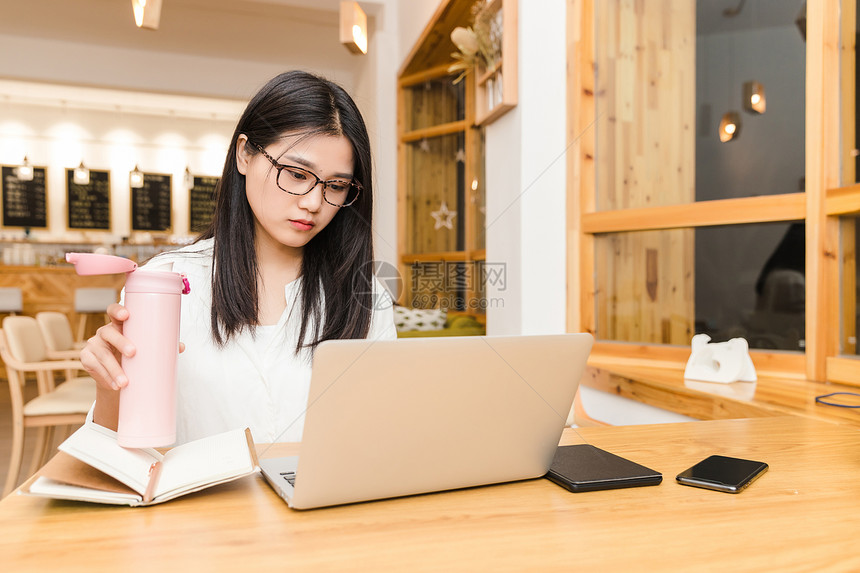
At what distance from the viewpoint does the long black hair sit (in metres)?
1.23

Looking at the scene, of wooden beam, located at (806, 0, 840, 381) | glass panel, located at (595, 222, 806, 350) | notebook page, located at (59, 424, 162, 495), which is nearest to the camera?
notebook page, located at (59, 424, 162, 495)

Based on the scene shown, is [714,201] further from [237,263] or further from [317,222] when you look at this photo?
[237,263]

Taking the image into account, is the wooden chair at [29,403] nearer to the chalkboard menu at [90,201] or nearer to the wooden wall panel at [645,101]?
the wooden wall panel at [645,101]

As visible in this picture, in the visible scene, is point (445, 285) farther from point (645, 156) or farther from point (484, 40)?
point (645, 156)

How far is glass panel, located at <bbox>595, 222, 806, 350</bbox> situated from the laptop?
1.54 m

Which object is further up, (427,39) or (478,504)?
(427,39)

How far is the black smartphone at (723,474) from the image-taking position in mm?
728

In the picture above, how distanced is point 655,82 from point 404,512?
227 centimetres

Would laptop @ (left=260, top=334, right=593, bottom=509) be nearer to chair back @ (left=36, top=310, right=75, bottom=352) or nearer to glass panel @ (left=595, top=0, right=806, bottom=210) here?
glass panel @ (left=595, top=0, right=806, bottom=210)

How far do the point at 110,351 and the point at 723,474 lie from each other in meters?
0.76

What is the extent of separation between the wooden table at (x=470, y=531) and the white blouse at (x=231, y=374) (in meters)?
0.58

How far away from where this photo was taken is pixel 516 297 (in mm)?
2586

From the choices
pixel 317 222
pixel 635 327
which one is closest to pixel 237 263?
pixel 317 222

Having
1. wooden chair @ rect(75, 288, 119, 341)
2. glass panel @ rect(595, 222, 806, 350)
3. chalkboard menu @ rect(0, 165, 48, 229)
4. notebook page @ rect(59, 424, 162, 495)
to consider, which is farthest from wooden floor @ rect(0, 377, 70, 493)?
chalkboard menu @ rect(0, 165, 48, 229)
